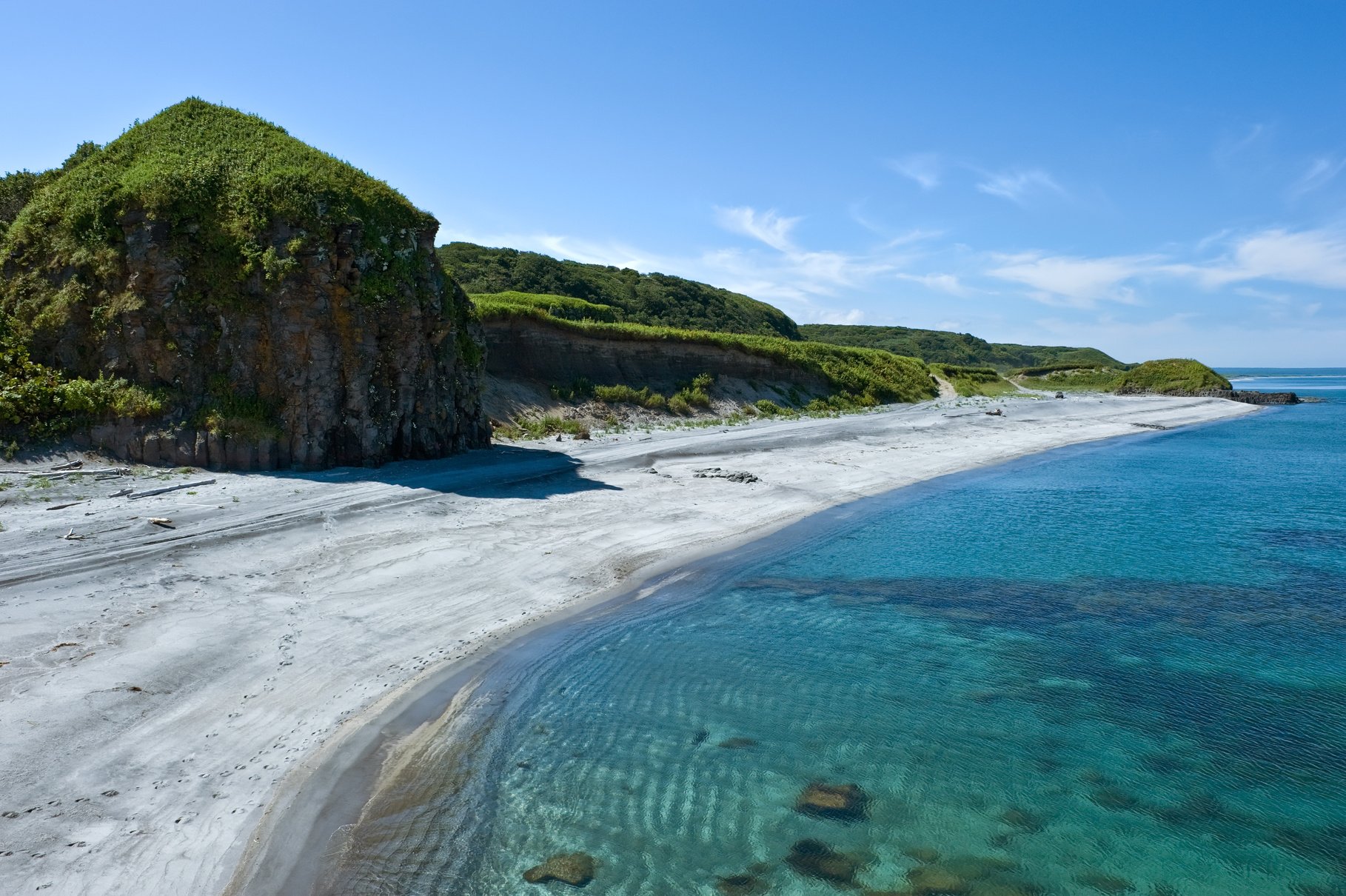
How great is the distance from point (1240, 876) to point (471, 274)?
46654 mm

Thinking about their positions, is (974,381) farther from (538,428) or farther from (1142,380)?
(538,428)

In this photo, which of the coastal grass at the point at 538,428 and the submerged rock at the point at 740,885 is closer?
the submerged rock at the point at 740,885

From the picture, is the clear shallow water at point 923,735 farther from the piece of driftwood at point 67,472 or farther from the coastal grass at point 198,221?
the coastal grass at point 198,221

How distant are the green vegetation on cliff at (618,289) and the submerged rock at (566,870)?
124 ft

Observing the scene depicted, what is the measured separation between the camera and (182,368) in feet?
54.4

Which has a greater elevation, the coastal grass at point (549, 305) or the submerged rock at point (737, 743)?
the coastal grass at point (549, 305)

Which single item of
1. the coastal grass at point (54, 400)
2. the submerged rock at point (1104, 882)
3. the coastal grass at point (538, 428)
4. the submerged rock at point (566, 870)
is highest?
the coastal grass at point (54, 400)

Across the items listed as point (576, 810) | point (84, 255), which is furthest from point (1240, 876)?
point (84, 255)

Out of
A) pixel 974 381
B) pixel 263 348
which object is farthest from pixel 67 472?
pixel 974 381

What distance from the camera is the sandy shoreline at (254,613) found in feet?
17.6

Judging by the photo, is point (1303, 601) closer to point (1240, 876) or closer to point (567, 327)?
point (1240, 876)

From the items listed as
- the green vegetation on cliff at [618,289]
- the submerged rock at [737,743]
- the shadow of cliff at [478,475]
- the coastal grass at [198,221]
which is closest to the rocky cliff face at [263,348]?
the coastal grass at [198,221]

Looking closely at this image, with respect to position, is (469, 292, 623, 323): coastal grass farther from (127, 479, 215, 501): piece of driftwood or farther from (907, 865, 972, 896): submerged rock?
(907, 865, 972, 896): submerged rock

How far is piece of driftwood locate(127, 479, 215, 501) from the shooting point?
520 inches
